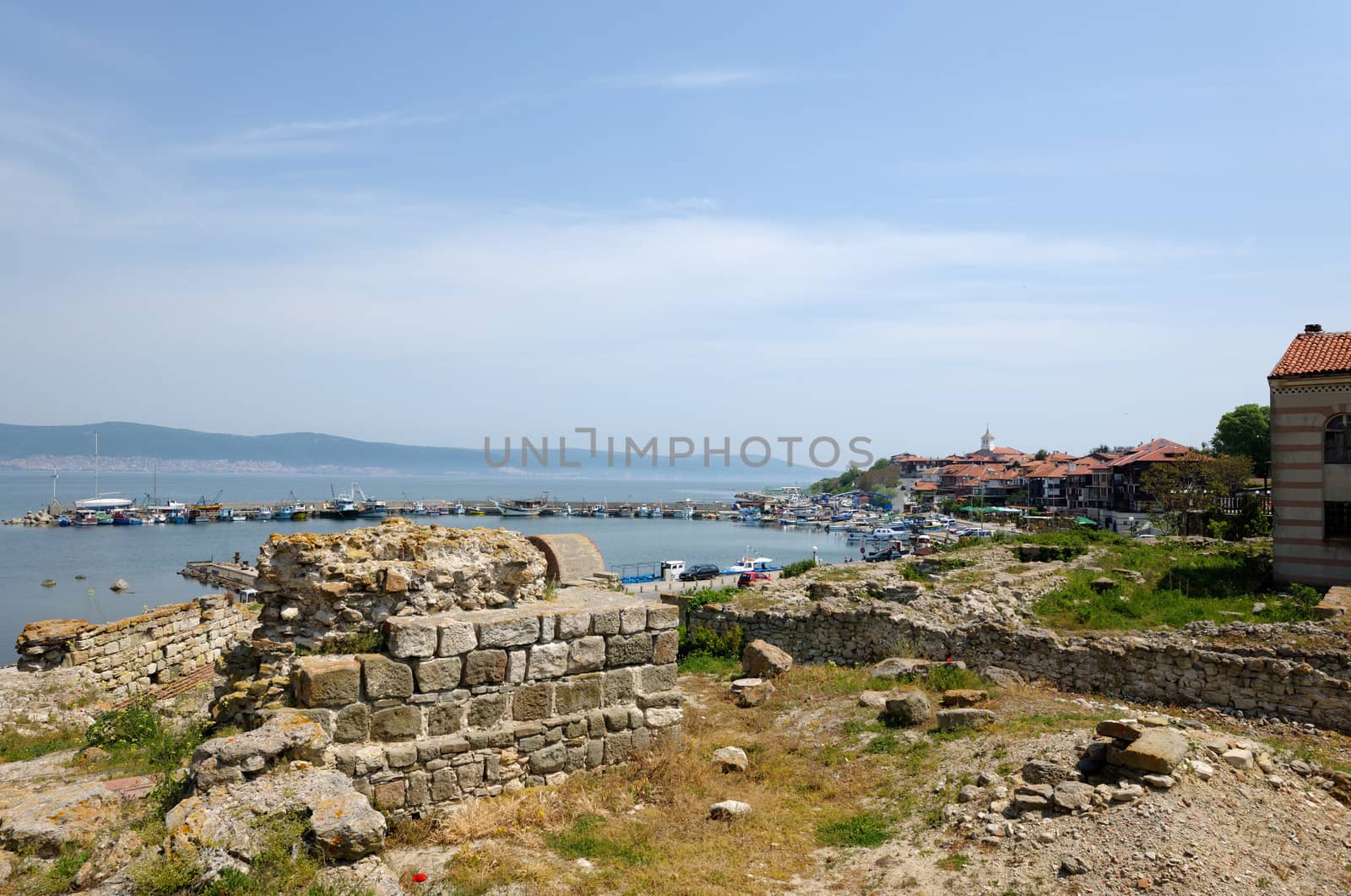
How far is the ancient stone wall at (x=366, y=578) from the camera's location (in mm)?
7453

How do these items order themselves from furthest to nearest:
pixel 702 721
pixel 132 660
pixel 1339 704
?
1. pixel 132 660
2. pixel 1339 704
3. pixel 702 721

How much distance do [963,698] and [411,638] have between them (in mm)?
7594

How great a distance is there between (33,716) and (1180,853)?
1450cm

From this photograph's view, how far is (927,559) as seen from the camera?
81.5 feet

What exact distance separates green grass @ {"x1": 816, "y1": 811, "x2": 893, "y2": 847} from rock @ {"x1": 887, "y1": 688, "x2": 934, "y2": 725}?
2.60m

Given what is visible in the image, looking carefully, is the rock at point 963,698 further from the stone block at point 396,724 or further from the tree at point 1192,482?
the tree at point 1192,482

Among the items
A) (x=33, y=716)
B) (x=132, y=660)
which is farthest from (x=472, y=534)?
(x=132, y=660)

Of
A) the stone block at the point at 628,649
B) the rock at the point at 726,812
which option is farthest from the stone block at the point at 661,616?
the rock at the point at 726,812

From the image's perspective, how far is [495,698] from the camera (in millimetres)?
7469


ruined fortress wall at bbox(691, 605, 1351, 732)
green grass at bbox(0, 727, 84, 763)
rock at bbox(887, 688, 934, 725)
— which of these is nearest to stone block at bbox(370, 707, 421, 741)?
green grass at bbox(0, 727, 84, 763)

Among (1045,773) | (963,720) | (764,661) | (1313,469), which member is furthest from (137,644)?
(1313,469)

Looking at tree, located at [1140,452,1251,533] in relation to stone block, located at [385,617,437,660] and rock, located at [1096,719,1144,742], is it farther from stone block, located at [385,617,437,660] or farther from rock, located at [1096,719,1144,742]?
stone block, located at [385,617,437,660]

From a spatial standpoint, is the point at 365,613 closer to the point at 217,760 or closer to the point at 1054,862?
the point at 217,760

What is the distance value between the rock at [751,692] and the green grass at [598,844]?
5.56 meters
